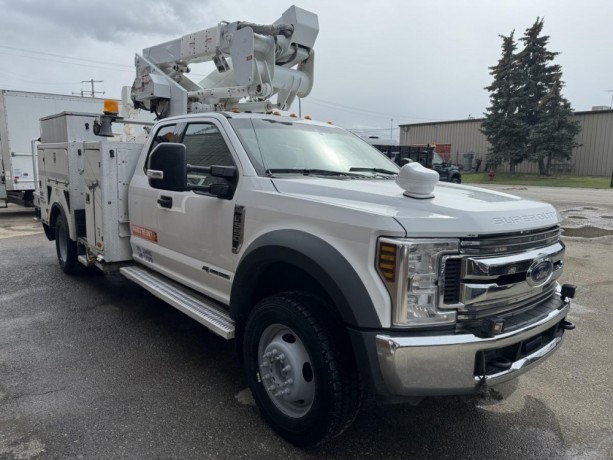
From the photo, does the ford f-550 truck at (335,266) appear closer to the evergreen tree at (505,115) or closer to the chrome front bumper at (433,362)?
the chrome front bumper at (433,362)

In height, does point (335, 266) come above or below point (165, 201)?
below

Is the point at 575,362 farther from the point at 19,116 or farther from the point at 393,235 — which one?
the point at 19,116

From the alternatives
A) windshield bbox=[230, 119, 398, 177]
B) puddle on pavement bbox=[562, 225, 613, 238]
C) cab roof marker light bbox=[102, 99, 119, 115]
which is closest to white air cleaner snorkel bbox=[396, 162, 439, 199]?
windshield bbox=[230, 119, 398, 177]

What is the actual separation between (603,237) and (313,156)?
8.54 m

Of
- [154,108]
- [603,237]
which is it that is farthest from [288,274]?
[603,237]

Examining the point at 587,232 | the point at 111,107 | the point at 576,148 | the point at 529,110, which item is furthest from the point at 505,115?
the point at 111,107

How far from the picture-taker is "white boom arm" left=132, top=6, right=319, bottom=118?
5809 mm

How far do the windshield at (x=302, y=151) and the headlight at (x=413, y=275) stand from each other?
1.32 meters

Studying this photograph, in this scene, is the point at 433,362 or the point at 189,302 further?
the point at 189,302

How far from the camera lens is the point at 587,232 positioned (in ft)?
34.4

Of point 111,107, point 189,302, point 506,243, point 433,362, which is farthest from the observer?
point 111,107

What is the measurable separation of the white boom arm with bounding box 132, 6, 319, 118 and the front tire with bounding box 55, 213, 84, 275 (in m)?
1.99

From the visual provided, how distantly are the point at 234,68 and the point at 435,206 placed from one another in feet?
13.4

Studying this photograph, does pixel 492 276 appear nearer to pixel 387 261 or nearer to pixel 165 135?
pixel 387 261
